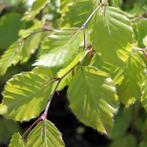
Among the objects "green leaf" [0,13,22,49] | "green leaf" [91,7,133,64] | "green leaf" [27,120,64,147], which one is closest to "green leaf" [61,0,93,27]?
"green leaf" [91,7,133,64]

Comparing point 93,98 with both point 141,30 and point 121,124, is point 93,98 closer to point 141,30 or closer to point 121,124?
point 141,30

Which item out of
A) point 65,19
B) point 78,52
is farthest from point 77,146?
point 78,52

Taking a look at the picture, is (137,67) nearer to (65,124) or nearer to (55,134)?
(55,134)

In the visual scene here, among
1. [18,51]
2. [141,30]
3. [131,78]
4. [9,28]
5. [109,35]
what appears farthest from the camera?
[9,28]

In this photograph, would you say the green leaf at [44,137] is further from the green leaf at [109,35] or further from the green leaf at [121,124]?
the green leaf at [121,124]

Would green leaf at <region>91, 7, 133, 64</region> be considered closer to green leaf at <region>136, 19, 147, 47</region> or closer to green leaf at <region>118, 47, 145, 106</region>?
green leaf at <region>118, 47, 145, 106</region>

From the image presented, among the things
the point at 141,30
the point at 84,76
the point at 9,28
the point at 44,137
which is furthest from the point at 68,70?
the point at 9,28
